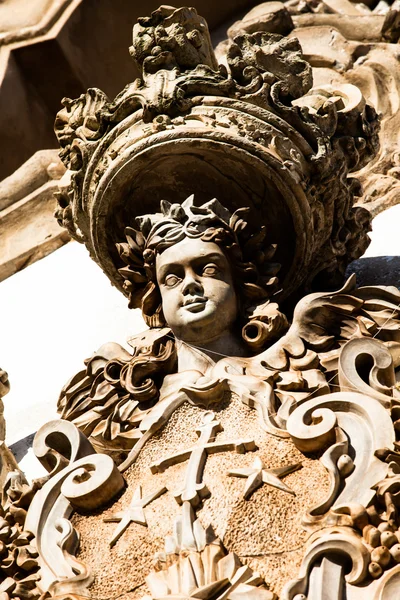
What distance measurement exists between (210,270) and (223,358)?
29 cm

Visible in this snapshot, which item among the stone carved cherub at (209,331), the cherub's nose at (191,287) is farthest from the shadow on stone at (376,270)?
the cherub's nose at (191,287)

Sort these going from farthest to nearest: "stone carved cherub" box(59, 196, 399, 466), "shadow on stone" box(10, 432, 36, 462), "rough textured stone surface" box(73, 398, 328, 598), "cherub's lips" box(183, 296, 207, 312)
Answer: "shadow on stone" box(10, 432, 36, 462)
"cherub's lips" box(183, 296, 207, 312)
"stone carved cherub" box(59, 196, 399, 466)
"rough textured stone surface" box(73, 398, 328, 598)

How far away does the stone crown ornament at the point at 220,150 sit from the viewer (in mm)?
4180

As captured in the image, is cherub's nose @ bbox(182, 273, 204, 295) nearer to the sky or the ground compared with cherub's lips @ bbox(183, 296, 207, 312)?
nearer to the sky

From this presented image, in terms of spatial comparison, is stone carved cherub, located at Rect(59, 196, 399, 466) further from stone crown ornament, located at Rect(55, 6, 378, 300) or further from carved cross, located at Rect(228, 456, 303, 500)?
carved cross, located at Rect(228, 456, 303, 500)

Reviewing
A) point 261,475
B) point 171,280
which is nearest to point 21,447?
point 171,280

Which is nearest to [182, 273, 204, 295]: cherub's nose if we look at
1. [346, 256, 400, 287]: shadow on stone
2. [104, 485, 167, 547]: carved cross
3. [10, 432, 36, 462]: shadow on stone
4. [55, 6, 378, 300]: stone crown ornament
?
[55, 6, 378, 300]: stone crown ornament

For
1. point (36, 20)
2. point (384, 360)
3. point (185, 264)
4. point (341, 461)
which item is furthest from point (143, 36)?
point (36, 20)

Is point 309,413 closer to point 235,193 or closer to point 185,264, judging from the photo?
point 185,264

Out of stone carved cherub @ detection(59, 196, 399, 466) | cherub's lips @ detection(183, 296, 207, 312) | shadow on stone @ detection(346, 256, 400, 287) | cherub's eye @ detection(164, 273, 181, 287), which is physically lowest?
shadow on stone @ detection(346, 256, 400, 287)

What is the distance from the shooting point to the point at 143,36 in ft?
14.6

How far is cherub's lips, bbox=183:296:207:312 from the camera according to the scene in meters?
3.95

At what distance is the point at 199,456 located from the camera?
3502 millimetres

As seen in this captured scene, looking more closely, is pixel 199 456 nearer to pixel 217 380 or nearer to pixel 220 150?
pixel 217 380
